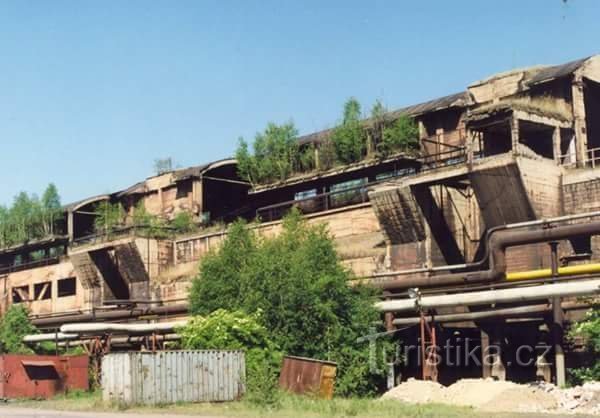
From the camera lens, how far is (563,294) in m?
25.1

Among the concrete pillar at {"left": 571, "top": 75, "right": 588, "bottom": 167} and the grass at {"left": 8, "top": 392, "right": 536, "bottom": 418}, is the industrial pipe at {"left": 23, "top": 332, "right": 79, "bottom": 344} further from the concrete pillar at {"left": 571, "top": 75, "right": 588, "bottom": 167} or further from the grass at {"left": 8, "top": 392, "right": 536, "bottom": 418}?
the concrete pillar at {"left": 571, "top": 75, "right": 588, "bottom": 167}

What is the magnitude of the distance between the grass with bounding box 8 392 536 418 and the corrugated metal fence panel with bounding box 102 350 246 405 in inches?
18.9

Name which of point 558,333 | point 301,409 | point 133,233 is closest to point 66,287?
point 133,233

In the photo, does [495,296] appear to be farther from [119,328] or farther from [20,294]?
[20,294]

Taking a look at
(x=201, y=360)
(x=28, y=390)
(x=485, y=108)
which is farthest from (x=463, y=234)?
(x=28, y=390)

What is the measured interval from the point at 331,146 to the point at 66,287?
23856mm

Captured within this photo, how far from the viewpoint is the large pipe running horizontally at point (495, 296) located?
24.8 m

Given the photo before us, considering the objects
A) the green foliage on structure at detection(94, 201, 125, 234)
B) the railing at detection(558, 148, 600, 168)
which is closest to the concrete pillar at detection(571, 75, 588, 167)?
the railing at detection(558, 148, 600, 168)

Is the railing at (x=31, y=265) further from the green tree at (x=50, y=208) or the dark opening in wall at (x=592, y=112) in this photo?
the dark opening in wall at (x=592, y=112)

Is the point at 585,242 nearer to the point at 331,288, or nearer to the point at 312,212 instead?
the point at 331,288

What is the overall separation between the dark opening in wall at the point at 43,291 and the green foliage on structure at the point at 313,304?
27964mm

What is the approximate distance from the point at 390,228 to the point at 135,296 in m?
17.9

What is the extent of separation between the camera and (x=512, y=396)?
918 inches

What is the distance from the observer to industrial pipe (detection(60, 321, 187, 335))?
1395 inches
